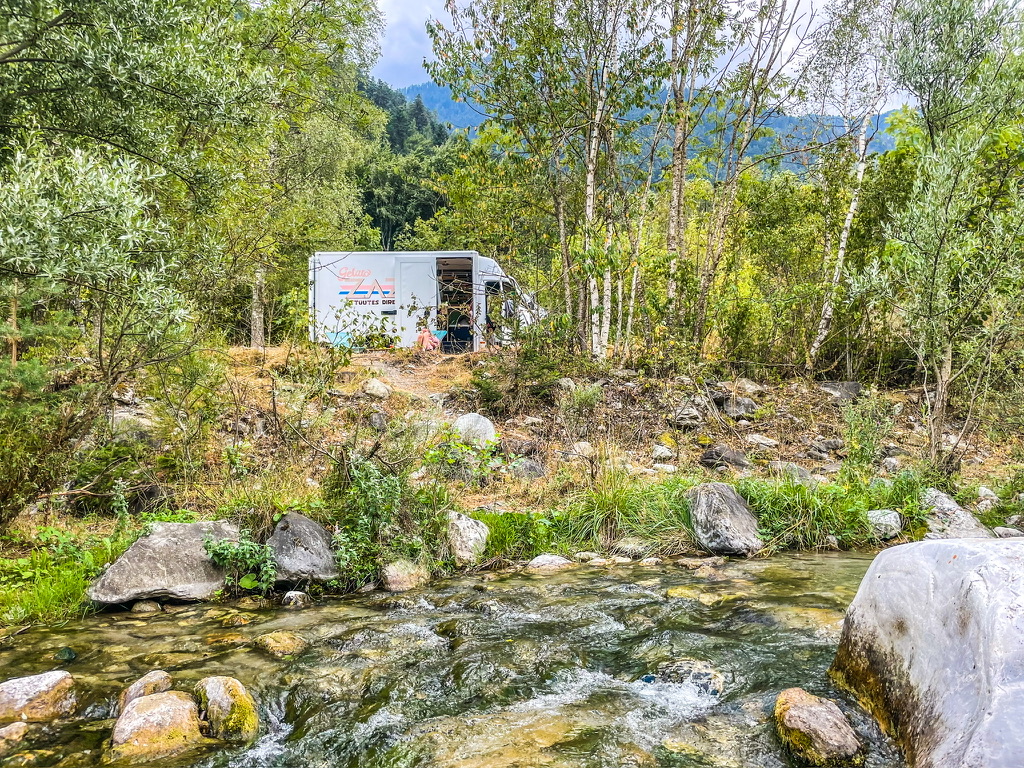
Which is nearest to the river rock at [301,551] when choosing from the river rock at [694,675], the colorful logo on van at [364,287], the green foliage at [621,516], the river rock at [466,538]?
the river rock at [466,538]

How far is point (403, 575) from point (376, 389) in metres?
6.14

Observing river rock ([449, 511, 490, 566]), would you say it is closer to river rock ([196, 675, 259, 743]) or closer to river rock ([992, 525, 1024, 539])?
river rock ([196, 675, 259, 743])

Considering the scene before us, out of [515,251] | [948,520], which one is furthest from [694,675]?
[515,251]

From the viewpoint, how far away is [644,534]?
23.6 feet

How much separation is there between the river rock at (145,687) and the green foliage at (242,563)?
1685 millimetres

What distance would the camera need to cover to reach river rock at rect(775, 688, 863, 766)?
2.88m

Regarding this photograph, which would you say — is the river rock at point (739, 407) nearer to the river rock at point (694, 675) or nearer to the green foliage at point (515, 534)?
the green foliage at point (515, 534)

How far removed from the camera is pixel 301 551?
5707 mm

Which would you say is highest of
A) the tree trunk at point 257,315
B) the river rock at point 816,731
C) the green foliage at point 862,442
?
the tree trunk at point 257,315

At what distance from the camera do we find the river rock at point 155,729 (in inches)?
122

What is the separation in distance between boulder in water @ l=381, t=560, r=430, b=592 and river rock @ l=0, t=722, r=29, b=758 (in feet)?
9.66

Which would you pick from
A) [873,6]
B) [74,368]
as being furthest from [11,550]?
[873,6]

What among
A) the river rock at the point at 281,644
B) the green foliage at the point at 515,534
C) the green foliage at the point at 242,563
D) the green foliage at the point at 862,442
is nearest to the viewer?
the river rock at the point at 281,644

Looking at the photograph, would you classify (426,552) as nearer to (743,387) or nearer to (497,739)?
(497,739)
